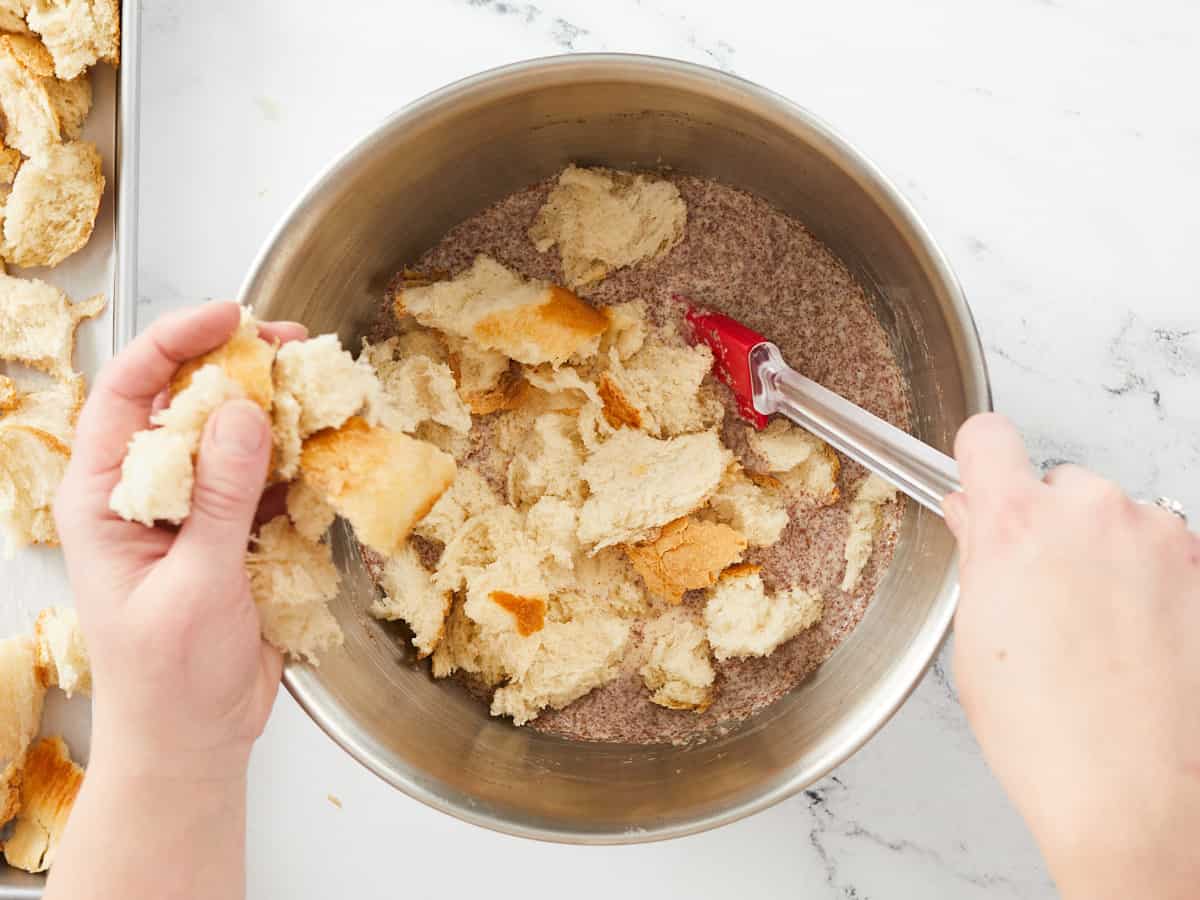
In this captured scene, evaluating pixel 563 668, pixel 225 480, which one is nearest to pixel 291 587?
pixel 225 480

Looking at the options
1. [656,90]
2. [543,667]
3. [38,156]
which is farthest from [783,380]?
[38,156]

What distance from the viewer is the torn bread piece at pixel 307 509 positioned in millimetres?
1031

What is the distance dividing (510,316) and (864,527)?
58 centimetres

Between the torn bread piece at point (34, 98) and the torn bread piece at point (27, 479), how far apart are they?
403 millimetres

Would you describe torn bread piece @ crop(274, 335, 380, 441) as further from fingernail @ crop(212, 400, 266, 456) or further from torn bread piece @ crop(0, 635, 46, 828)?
torn bread piece @ crop(0, 635, 46, 828)

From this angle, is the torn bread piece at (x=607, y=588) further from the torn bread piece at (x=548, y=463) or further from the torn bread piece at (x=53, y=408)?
the torn bread piece at (x=53, y=408)

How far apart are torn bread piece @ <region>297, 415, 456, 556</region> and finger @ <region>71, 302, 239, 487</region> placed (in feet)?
0.49

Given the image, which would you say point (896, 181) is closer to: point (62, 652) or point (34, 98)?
point (34, 98)

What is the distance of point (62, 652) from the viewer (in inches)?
51.4

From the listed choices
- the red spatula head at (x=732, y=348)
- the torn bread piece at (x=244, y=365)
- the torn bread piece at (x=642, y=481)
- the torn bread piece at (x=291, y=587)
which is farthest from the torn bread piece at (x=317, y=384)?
the red spatula head at (x=732, y=348)

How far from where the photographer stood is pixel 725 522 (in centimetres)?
137

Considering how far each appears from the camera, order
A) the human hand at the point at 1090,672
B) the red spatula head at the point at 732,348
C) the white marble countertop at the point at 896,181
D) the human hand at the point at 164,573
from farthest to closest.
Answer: the white marble countertop at the point at 896,181, the red spatula head at the point at 732,348, the human hand at the point at 164,573, the human hand at the point at 1090,672

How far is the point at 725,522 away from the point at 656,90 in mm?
596

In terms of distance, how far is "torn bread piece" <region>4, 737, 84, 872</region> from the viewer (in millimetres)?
1335
